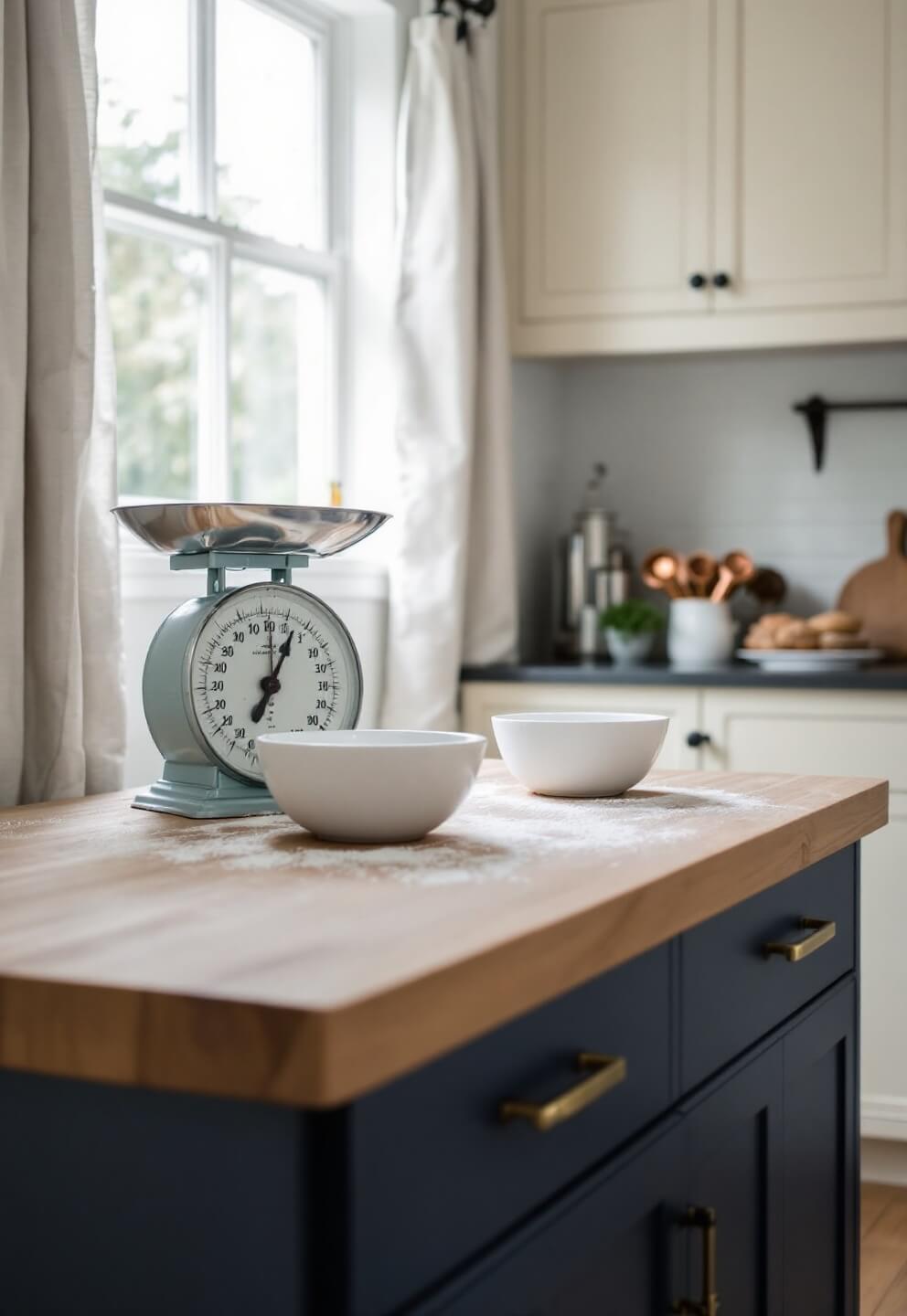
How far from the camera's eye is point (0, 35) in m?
1.77

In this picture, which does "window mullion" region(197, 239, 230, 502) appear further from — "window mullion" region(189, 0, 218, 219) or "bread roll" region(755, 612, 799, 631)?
"bread roll" region(755, 612, 799, 631)

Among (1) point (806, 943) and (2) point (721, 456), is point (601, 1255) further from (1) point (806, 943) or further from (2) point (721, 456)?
(2) point (721, 456)

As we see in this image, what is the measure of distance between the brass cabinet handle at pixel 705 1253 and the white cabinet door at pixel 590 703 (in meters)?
1.64

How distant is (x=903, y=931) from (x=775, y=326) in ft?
4.09

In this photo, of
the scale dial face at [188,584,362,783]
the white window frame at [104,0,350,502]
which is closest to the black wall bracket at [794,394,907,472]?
the white window frame at [104,0,350,502]

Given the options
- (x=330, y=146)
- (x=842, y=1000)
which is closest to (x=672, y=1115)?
(x=842, y=1000)

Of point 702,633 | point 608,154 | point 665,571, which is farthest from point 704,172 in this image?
point 702,633

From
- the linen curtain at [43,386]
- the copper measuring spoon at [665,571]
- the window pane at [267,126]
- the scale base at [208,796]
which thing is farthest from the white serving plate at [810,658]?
the scale base at [208,796]

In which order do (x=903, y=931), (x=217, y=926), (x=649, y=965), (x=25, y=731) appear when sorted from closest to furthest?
(x=217, y=926) → (x=649, y=965) → (x=25, y=731) → (x=903, y=931)

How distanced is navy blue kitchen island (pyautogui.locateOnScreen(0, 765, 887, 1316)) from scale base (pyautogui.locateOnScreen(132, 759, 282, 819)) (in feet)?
0.12

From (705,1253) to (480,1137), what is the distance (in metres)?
0.43

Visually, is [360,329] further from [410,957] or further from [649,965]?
[410,957]

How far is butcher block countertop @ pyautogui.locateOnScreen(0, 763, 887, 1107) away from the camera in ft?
2.47

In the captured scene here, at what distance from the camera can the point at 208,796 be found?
146cm
